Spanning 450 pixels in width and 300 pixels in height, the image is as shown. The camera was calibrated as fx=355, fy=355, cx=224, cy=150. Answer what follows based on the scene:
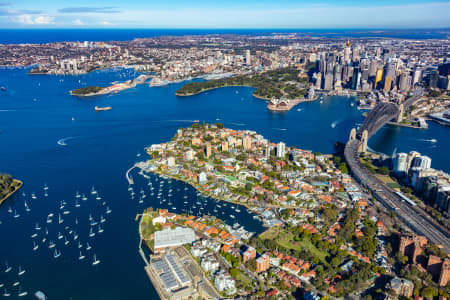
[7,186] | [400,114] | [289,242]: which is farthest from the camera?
[400,114]

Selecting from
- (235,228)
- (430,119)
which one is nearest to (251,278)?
(235,228)

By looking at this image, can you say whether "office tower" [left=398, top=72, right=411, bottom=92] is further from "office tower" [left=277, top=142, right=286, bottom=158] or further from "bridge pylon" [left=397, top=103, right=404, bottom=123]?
"office tower" [left=277, top=142, right=286, bottom=158]

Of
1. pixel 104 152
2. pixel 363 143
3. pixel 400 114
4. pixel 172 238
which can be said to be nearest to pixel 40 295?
pixel 172 238

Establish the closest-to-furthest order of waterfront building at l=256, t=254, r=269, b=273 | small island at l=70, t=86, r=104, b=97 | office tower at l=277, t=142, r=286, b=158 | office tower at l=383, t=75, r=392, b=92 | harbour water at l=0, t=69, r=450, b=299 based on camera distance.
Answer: waterfront building at l=256, t=254, r=269, b=273
harbour water at l=0, t=69, r=450, b=299
office tower at l=277, t=142, r=286, b=158
small island at l=70, t=86, r=104, b=97
office tower at l=383, t=75, r=392, b=92

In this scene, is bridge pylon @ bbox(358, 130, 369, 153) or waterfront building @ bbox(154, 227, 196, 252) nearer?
waterfront building @ bbox(154, 227, 196, 252)

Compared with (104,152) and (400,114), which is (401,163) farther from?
(104,152)

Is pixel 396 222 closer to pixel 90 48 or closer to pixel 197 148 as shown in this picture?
pixel 197 148

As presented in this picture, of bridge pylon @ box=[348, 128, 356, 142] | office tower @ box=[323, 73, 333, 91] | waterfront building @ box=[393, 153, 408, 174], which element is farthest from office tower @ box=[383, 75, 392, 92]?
waterfront building @ box=[393, 153, 408, 174]
